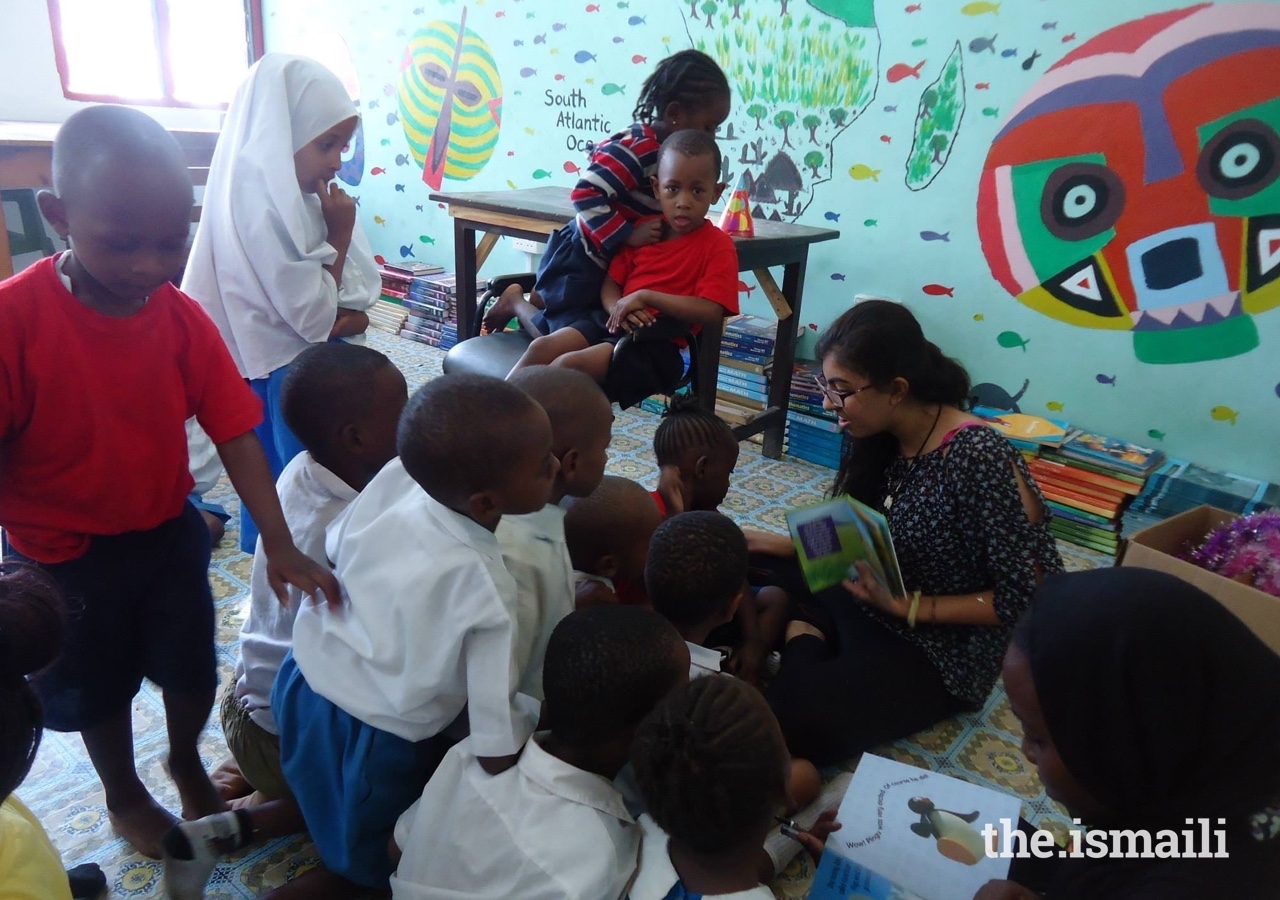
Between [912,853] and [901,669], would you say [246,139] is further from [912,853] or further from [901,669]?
[912,853]

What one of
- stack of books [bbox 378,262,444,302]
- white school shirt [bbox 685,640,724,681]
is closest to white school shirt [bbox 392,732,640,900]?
white school shirt [bbox 685,640,724,681]

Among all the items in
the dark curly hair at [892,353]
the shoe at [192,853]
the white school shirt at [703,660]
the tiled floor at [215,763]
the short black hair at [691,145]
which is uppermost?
the short black hair at [691,145]

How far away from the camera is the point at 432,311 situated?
4.55 m

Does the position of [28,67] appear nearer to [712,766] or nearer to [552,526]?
[552,526]

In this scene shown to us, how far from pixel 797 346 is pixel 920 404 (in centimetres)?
208

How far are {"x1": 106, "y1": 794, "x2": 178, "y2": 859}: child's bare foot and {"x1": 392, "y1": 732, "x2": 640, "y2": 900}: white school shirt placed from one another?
56cm

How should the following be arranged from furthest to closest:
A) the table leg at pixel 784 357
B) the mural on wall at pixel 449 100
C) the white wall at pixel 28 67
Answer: the white wall at pixel 28 67 → the mural on wall at pixel 449 100 → the table leg at pixel 784 357

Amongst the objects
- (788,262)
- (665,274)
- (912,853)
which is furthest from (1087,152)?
(912,853)

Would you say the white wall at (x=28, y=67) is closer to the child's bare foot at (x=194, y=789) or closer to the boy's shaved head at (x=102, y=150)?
the boy's shaved head at (x=102, y=150)

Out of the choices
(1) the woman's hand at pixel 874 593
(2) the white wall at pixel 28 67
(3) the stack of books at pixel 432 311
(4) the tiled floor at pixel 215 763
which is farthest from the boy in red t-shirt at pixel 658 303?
(2) the white wall at pixel 28 67

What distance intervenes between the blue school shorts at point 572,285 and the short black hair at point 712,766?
1.62m

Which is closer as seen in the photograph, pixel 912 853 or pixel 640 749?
pixel 640 749

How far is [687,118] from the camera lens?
2363 millimetres

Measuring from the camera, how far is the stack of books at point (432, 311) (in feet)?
14.6
